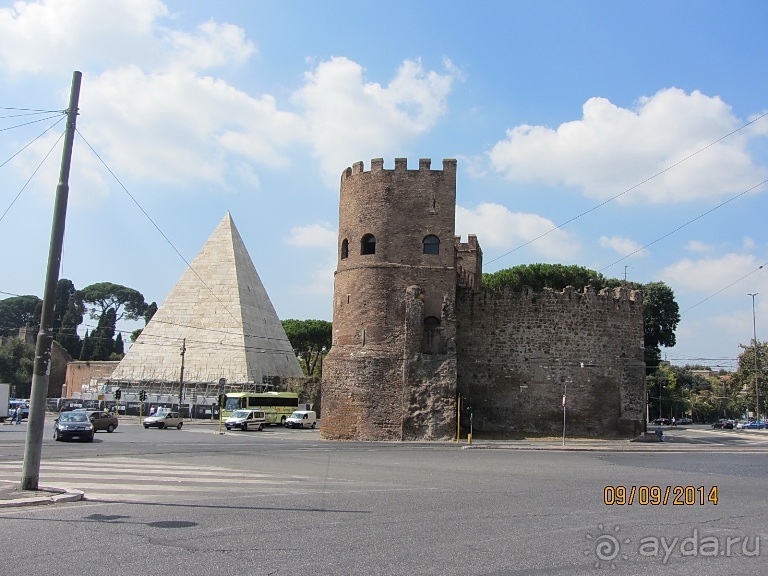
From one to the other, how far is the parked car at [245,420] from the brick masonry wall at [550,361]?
14.2 meters

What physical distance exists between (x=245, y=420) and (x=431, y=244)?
1667cm

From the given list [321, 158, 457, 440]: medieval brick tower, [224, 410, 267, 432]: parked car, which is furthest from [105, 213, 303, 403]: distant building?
[321, 158, 457, 440]: medieval brick tower

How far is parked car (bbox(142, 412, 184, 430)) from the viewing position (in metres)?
42.7

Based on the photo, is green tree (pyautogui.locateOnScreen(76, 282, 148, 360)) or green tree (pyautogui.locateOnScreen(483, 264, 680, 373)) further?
green tree (pyautogui.locateOnScreen(76, 282, 148, 360))

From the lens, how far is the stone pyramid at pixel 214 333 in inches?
2464

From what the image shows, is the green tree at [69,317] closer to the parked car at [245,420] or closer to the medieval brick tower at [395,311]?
the parked car at [245,420]

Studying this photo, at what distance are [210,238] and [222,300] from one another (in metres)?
9.46

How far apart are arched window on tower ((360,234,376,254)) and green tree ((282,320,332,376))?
53.0m

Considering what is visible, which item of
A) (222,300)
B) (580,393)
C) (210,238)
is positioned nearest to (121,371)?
(222,300)

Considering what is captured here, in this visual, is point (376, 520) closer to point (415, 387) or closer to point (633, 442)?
point (415, 387)

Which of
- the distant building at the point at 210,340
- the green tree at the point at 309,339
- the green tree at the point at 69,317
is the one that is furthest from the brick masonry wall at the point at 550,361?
the green tree at the point at 69,317

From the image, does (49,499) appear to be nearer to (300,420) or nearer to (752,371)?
(300,420)

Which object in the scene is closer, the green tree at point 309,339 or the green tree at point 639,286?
the green tree at point 639,286
